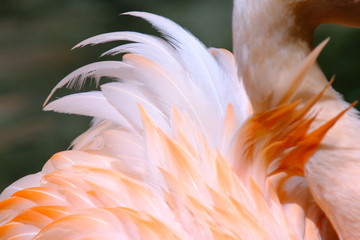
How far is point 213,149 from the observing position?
1160mm

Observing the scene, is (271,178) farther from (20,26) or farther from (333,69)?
(20,26)

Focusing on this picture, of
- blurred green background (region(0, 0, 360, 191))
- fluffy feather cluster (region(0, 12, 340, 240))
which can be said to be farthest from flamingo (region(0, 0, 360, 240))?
blurred green background (region(0, 0, 360, 191))

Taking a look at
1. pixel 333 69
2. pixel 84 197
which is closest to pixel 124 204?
pixel 84 197

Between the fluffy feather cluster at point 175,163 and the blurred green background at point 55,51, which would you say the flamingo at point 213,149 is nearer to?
the fluffy feather cluster at point 175,163

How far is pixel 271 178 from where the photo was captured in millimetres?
1129

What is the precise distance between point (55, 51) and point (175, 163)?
2406 millimetres

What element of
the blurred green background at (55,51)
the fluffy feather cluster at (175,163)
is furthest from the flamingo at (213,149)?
the blurred green background at (55,51)

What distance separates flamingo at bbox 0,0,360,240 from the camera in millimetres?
938

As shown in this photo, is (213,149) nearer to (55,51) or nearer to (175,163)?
(175,163)

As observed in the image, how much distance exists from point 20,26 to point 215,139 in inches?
110

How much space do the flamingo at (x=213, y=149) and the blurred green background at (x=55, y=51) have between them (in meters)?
1.42

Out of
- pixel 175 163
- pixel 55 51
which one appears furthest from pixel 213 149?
pixel 55 51

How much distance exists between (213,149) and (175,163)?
98mm

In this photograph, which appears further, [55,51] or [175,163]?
[55,51]
